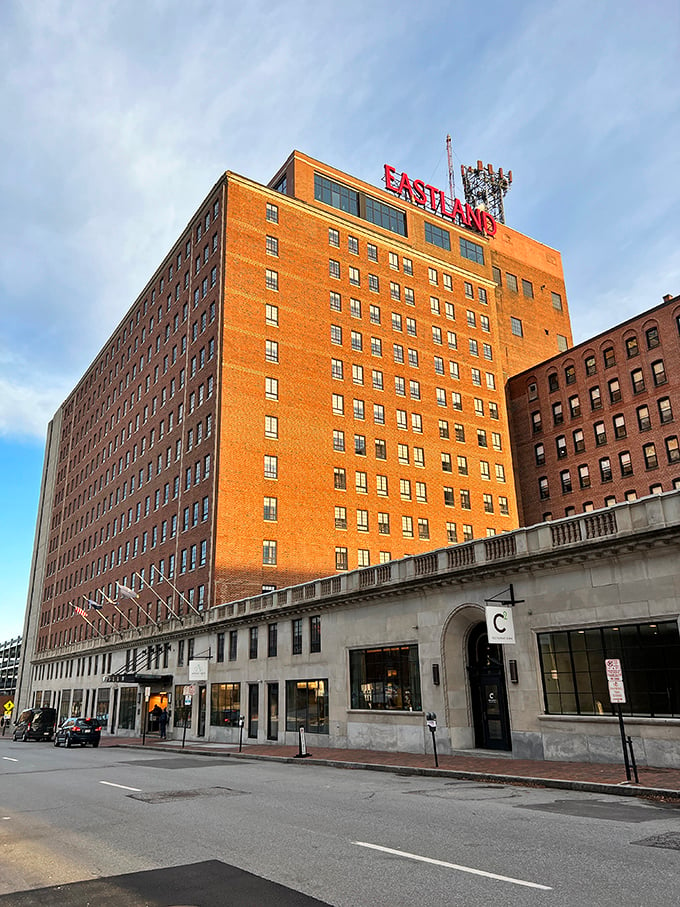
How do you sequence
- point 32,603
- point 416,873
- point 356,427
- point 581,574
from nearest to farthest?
point 416,873, point 581,574, point 356,427, point 32,603

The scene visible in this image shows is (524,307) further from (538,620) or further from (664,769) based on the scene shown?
(664,769)

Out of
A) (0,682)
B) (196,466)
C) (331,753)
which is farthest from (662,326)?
(0,682)

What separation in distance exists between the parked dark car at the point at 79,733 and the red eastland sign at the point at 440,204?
52.7m

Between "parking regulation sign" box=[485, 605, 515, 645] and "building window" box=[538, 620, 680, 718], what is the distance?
1.21m

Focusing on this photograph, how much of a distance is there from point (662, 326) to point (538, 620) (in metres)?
37.6

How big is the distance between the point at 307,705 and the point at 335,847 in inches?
1028

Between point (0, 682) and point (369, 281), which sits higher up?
point (369, 281)

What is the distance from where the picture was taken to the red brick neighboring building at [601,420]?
2068 inches

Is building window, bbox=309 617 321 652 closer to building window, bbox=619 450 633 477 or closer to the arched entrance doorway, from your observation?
the arched entrance doorway

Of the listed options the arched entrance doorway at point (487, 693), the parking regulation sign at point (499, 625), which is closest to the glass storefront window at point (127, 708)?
the arched entrance doorway at point (487, 693)

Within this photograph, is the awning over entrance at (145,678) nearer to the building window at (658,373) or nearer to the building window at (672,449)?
the building window at (672,449)

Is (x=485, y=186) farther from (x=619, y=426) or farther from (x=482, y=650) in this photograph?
(x=482, y=650)

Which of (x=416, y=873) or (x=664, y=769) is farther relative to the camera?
(x=664, y=769)

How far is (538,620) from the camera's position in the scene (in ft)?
76.9
